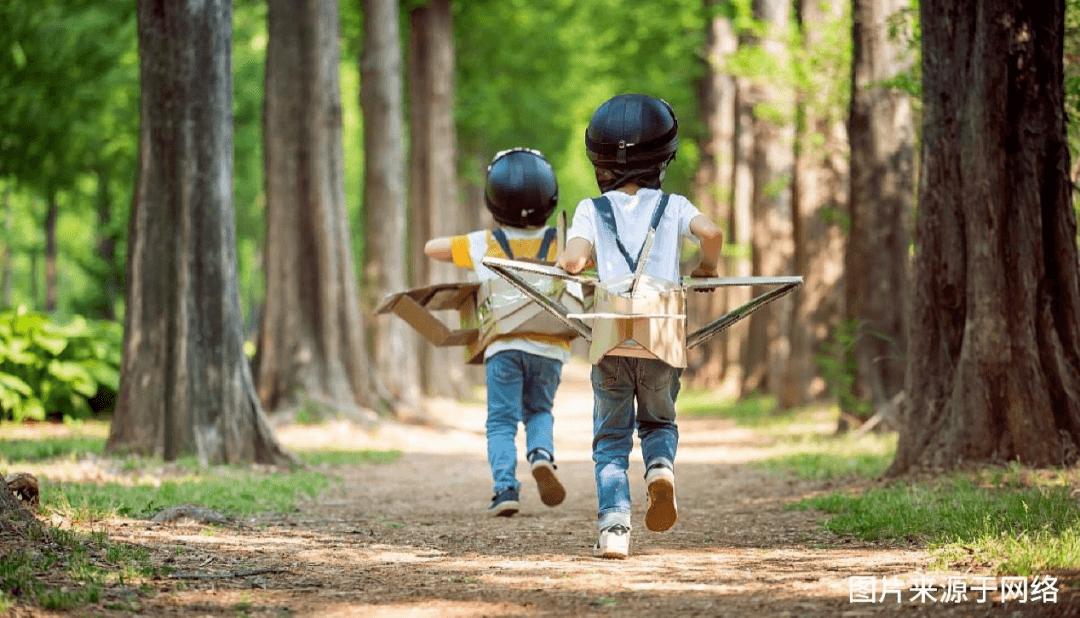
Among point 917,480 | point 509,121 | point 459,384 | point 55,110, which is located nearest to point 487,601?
point 917,480

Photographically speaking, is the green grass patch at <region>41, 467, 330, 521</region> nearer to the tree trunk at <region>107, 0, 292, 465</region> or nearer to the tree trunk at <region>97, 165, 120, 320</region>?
the tree trunk at <region>107, 0, 292, 465</region>

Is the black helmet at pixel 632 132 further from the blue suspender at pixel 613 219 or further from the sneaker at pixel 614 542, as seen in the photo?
the sneaker at pixel 614 542

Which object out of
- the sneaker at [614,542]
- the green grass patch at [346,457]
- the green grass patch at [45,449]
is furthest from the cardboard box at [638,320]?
the green grass patch at [346,457]

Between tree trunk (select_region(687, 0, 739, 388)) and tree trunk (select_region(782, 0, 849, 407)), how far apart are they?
310 inches

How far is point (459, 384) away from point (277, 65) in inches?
465

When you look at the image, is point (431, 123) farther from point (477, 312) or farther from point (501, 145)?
point (477, 312)

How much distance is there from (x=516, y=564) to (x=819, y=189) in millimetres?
13459

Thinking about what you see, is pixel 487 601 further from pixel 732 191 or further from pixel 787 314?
pixel 732 191

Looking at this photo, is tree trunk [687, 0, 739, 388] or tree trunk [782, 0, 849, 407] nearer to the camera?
tree trunk [782, 0, 849, 407]

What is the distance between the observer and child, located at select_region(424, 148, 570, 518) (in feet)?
25.0

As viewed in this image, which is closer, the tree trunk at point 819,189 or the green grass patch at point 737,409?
the tree trunk at point 819,189

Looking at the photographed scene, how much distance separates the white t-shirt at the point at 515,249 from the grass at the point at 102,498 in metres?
1.74

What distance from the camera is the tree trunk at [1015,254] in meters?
8.10

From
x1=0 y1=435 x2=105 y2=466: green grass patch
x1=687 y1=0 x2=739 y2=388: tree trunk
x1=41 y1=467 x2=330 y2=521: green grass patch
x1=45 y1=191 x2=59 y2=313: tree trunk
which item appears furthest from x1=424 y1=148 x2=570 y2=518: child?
x1=45 y1=191 x2=59 y2=313: tree trunk
